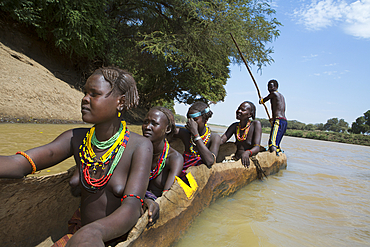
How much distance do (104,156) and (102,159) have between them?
2 centimetres

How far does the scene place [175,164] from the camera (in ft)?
6.88

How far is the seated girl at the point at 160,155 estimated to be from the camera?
2.05 metres

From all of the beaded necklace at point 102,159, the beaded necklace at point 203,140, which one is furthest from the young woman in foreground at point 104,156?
the beaded necklace at point 203,140

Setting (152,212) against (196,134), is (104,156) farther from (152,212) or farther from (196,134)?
(196,134)

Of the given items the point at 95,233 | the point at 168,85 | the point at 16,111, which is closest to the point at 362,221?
the point at 95,233

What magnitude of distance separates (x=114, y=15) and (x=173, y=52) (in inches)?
213

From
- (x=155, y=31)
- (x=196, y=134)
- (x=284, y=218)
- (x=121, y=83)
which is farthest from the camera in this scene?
(x=155, y=31)

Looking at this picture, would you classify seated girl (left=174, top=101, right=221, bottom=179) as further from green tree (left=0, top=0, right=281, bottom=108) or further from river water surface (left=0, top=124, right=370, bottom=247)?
green tree (left=0, top=0, right=281, bottom=108)

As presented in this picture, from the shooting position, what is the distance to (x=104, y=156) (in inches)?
52.7

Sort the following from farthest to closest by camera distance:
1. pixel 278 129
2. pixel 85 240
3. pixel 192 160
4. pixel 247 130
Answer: pixel 278 129, pixel 247 130, pixel 192 160, pixel 85 240

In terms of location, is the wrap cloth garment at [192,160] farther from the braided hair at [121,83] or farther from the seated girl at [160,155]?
the braided hair at [121,83]

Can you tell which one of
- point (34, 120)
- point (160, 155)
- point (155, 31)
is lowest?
point (34, 120)

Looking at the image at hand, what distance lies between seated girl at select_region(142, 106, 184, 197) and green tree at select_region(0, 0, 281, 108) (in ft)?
34.8

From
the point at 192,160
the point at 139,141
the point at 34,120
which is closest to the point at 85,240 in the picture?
the point at 139,141
